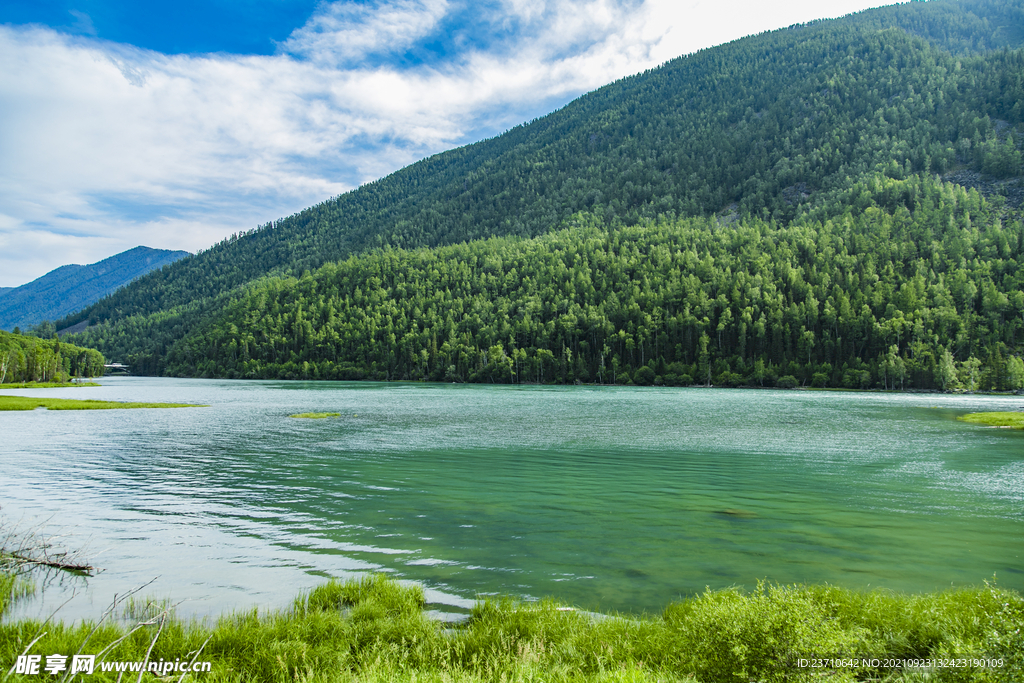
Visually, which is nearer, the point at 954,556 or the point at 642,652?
the point at 642,652

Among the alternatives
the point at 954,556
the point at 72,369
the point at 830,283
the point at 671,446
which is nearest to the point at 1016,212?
the point at 830,283

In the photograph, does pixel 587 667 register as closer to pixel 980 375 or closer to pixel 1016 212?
pixel 980 375

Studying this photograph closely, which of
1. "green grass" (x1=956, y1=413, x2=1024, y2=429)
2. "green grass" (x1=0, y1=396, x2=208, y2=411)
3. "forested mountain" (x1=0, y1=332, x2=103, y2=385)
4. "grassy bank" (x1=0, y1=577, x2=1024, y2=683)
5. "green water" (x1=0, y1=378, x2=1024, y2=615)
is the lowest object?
"green grass" (x1=956, y1=413, x2=1024, y2=429)

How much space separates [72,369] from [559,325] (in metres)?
158

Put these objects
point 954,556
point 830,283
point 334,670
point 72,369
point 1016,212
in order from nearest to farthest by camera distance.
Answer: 1. point 334,670
2. point 954,556
3. point 830,283
4. point 72,369
5. point 1016,212

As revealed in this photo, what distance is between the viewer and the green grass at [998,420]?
5091 centimetres

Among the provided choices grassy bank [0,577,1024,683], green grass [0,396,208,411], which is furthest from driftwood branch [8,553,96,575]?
green grass [0,396,208,411]

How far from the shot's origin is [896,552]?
52.4 feet

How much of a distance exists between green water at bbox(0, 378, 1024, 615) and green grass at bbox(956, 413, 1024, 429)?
780cm

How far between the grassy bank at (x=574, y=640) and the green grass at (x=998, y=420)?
54599 mm

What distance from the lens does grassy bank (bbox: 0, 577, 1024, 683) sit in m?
7.58

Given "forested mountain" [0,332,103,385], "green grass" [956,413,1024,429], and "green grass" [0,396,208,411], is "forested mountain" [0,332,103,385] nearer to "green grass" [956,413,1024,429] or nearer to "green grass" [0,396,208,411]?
"green grass" [0,396,208,411]

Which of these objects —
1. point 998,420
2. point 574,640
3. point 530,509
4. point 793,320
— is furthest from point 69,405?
point 793,320

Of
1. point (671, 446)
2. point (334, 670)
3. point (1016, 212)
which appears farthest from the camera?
point (1016, 212)
